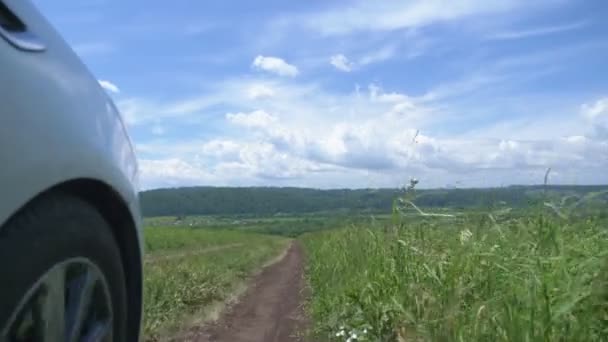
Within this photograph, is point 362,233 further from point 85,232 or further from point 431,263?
point 85,232

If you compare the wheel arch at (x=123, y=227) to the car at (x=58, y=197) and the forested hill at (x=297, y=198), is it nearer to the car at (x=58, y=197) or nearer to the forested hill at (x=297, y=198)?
the car at (x=58, y=197)

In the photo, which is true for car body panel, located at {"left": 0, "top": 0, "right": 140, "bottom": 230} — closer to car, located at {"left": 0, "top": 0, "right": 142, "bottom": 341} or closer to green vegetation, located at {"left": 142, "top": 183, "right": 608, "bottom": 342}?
car, located at {"left": 0, "top": 0, "right": 142, "bottom": 341}

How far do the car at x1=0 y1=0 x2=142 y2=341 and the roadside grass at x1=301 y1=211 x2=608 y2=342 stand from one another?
5.70ft

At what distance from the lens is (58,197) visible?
1.94m

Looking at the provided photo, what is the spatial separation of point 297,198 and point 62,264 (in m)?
104

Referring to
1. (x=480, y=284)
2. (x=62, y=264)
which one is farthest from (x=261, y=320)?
(x=62, y=264)

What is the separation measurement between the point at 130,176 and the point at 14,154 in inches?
Answer: 33.1

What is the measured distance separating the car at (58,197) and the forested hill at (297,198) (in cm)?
225

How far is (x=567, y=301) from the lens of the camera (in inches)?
117

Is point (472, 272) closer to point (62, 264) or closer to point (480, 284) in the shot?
point (480, 284)

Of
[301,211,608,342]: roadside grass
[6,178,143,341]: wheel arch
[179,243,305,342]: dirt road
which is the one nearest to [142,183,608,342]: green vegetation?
[301,211,608,342]: roadside grass

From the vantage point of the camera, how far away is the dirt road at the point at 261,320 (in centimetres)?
808

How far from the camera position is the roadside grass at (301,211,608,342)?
301 centimetres

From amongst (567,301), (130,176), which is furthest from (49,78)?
(567,301)
